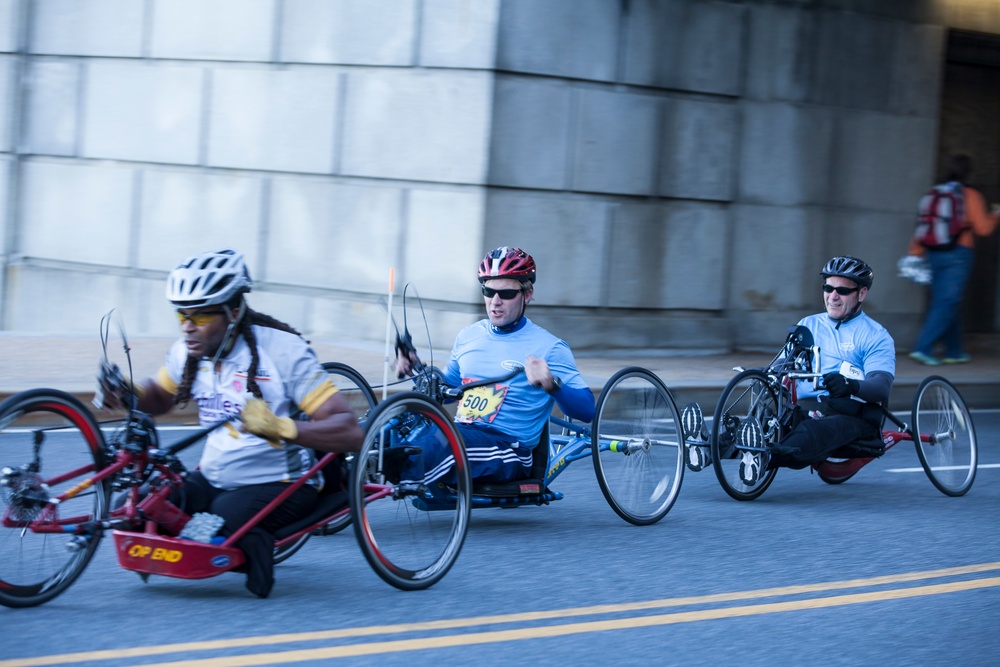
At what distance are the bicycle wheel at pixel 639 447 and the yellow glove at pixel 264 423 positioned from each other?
2.39m

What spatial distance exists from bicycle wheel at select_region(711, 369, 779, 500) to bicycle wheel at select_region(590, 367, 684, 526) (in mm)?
343

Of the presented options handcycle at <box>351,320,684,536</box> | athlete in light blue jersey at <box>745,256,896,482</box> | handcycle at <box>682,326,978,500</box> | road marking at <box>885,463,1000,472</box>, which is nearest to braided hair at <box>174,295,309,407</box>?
handcycle at <box>351,320,684,536</box>

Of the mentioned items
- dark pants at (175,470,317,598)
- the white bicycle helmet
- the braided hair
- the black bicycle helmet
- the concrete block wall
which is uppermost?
the concrete block wall

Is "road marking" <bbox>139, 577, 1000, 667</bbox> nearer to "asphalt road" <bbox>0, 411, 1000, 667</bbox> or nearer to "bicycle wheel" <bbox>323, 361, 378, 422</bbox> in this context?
"asphalt road" <bbox>0, 411, 1000, 667</bbox>

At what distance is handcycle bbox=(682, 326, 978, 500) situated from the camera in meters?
7.67

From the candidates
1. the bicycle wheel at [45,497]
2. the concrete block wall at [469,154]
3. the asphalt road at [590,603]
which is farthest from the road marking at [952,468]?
the bicycle wheel at [45,497]

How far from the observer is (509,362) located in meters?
6.83

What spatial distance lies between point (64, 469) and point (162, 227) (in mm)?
10383

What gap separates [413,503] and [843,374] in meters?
3.22

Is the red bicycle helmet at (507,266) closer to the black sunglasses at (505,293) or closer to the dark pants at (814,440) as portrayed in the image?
the black sunglasses at (505,293)

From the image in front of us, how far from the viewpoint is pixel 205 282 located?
5.07m

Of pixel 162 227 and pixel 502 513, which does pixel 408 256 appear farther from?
pixel 502 513

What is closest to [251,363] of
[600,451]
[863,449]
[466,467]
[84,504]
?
[84,504]

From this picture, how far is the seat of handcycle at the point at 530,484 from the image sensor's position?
6.57 metres
